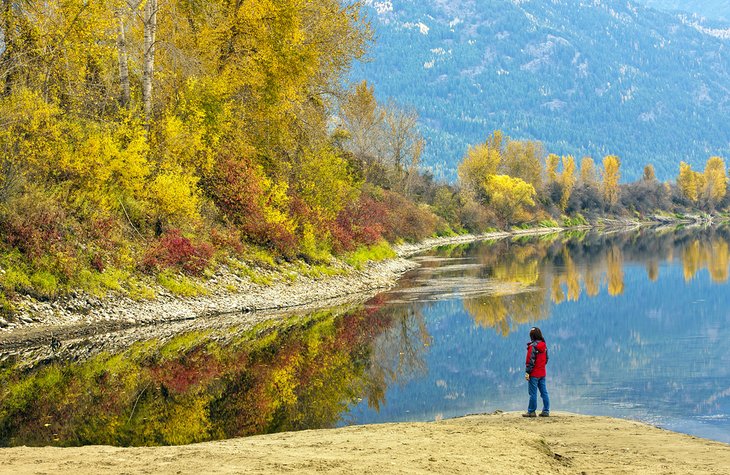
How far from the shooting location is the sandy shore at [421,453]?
975 centimetres

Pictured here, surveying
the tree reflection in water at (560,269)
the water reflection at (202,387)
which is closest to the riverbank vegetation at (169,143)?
the water reflection at (202,387)

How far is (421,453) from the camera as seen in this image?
1087 centimetres

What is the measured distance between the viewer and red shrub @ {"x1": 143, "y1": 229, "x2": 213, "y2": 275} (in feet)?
101

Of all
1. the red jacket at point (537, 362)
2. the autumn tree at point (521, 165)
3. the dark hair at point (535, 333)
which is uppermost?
the autumn tree at point (521, 165)

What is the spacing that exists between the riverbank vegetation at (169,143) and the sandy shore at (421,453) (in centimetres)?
1438

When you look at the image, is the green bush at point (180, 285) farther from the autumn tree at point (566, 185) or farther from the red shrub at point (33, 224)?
the autumn tree at point (566, 185)

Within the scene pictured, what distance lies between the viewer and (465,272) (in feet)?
171

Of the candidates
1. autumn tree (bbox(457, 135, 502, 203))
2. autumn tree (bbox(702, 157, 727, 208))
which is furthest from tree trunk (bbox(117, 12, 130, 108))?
autumn tree (bbox(702, 157, 727, 208))

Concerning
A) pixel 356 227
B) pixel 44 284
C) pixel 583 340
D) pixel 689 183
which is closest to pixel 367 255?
pixel 356 227

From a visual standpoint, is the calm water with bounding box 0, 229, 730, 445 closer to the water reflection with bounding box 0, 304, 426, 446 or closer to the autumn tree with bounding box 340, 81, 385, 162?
the water reflection with bounding box 0, 304, 426, 446

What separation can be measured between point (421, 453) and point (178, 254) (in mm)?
22350

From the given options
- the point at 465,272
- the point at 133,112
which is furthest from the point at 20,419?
the point at 465,272

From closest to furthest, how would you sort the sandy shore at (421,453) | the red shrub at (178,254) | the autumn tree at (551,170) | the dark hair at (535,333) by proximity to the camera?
1. the sandy shore at (421,453)
2. the dark hair at (535,333)
3. the red shrub at (178,254)
4. the autumn tree at (551,170)

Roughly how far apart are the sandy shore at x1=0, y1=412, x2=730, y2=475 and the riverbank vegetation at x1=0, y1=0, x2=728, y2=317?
1438 centimetres
